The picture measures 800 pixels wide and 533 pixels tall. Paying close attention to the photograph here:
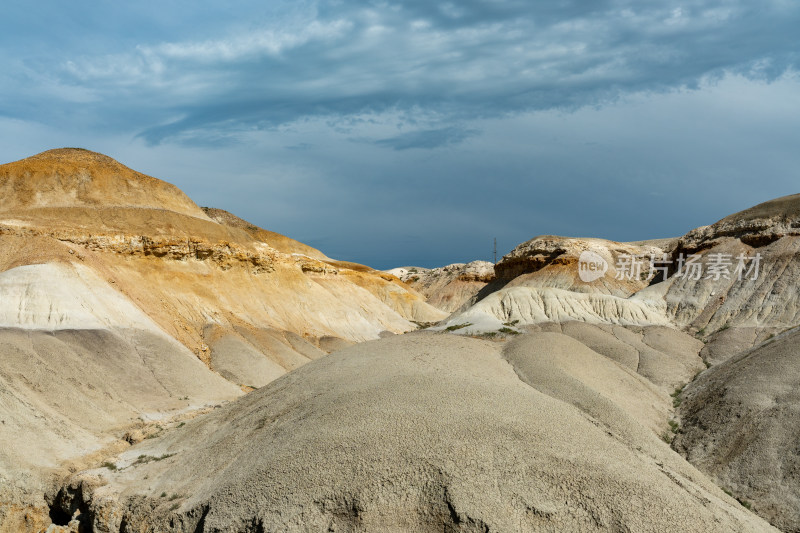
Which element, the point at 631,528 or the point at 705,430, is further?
the point at 705,430

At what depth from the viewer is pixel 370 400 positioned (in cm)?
1708

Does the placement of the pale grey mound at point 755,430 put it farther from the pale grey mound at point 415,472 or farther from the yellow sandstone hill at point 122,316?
the yellow sandstone hill at point 122,316

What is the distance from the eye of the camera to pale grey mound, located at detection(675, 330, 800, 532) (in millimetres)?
18234

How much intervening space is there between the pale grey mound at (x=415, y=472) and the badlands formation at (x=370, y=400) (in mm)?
56

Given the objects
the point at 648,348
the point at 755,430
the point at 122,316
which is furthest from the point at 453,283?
the point at 755,430

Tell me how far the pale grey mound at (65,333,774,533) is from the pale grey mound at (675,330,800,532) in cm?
233

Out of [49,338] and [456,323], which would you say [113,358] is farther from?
[456,323]

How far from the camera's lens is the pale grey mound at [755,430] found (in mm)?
18234

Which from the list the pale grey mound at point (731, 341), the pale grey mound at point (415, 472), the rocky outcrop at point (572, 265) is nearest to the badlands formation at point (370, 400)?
the pale grey mound at point (415, 472)

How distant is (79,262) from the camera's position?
3759 cm

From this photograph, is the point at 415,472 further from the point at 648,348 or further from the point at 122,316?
the point at 648,348

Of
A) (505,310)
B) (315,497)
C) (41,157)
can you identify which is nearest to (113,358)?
(315,497)

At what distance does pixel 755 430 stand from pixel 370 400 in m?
13.8

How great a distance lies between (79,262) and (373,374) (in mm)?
25881
